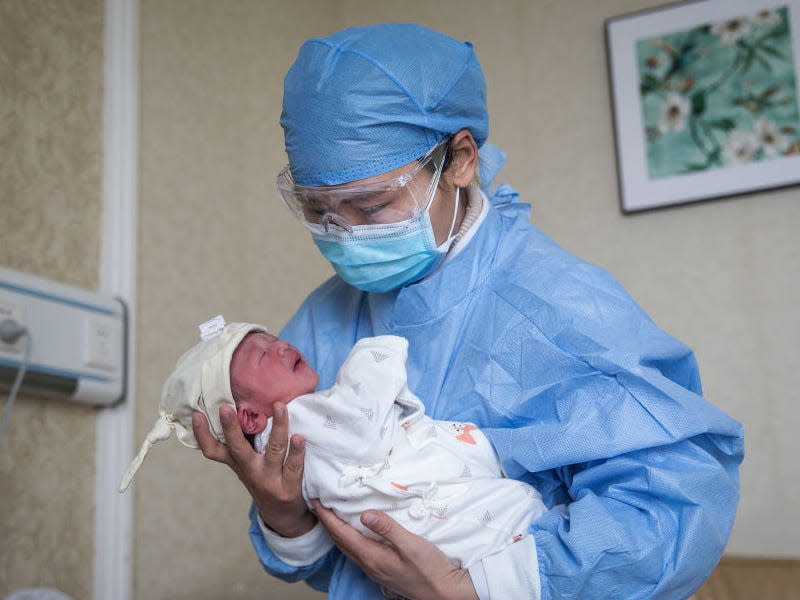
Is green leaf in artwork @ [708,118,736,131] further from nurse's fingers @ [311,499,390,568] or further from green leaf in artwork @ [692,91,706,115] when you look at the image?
nurse's fingers @ [311,499,390,568]

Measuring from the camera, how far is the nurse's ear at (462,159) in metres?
1.45

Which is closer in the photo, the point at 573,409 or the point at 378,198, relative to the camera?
the point at 573,409

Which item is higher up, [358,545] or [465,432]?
[465,432]

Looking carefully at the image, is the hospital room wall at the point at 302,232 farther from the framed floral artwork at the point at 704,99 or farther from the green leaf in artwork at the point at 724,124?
the green leaf in artwork at the point at 724,124

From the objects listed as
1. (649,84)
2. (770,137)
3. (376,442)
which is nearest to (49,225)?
(376,442)

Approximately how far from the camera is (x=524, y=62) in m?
2.76

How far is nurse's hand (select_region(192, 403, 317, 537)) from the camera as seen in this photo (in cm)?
123

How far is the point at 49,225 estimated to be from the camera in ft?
5.81

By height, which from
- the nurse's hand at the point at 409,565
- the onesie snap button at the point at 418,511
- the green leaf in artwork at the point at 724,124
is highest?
the green leaf in artwork at the point at 724,124

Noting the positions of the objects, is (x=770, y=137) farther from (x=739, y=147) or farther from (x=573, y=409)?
(x=573, y=409)

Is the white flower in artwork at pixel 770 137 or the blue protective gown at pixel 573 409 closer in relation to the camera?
the blue protective gown at pixel 573 409

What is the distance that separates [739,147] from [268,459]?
5.77ft

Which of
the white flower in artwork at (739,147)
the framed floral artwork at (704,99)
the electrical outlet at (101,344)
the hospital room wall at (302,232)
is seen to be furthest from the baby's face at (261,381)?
the white flower in artwork at (739,147)

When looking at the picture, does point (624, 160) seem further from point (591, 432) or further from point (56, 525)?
point (56, 525)
